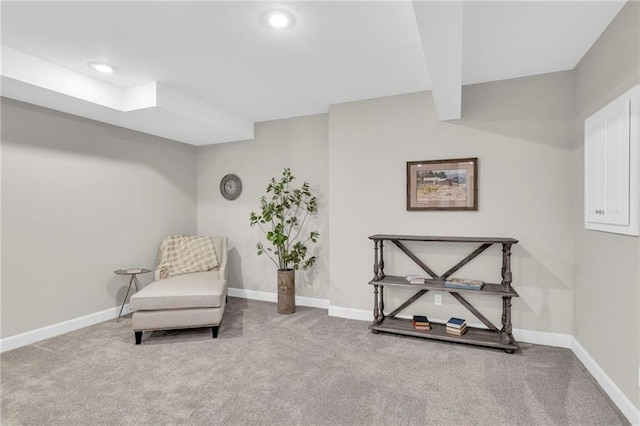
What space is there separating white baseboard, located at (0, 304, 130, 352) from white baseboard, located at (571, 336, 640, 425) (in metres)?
4.64

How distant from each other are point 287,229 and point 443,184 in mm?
2077

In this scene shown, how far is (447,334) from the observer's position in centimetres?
300

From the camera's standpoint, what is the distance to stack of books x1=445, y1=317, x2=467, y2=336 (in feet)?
9.73

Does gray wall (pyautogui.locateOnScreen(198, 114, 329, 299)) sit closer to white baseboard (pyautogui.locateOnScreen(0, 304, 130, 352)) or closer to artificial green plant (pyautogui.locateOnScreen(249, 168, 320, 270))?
artificial green plant (pyautogui.locateOnScreen(249, 168, 320, 270))

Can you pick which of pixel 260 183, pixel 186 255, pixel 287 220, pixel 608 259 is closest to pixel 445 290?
pixel 608 259

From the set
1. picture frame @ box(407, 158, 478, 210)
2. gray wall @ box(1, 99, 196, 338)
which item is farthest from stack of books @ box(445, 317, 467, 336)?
gray wall @ box(1, 99, 196, 338)

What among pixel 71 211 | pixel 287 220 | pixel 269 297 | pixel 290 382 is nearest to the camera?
pixel 290 382

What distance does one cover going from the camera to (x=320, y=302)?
412 centimetres

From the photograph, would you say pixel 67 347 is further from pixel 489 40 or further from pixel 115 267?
pixel 489 40

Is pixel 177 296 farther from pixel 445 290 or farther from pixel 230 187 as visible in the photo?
pixel 445 290

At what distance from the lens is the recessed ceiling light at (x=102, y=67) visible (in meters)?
2.73

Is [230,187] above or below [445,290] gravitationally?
above

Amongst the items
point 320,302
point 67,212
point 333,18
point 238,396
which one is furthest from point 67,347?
point 333,18

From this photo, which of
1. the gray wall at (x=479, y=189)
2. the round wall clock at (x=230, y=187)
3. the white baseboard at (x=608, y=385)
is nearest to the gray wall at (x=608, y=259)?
the white baseboard at (x=608, y=385)
